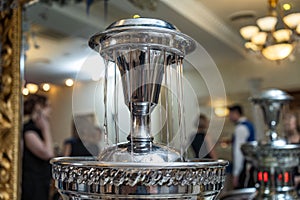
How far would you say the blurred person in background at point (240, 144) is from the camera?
619 millimetres

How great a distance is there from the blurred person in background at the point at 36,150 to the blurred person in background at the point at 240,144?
380 mm

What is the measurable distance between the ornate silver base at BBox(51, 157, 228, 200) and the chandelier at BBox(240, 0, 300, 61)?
1.16ft

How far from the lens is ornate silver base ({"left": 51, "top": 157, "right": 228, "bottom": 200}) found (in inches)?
10.9

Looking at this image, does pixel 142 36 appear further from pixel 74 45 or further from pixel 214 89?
pixel 74 45

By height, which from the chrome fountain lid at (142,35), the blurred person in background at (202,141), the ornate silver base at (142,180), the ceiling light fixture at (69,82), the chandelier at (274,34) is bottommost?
the ornate silver base at (142,180)

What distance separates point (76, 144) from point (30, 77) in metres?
0.18

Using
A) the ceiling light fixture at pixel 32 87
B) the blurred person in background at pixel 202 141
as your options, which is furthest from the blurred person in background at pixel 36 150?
the blurred person in background at pixel 202 141

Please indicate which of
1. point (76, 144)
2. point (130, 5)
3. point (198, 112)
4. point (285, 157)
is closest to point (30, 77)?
point (76, 144)

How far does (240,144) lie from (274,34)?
7.7 inches

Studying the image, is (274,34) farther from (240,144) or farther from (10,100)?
(10,100)

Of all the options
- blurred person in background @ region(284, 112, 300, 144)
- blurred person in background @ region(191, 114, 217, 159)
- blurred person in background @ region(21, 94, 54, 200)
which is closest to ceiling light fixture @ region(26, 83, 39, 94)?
blurred person in background @ region(21, 94, 54, 200)

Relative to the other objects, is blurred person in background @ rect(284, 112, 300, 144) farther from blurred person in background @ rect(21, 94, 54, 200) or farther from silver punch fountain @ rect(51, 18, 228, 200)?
blurred person in background @ rect(21, 94, 54, 200)

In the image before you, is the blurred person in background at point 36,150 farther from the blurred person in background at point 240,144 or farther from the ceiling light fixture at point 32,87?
the blurred person in background at point 240,144

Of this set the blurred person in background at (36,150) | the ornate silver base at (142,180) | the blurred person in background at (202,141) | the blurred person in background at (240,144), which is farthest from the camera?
the blurred person in background at (36,150)
